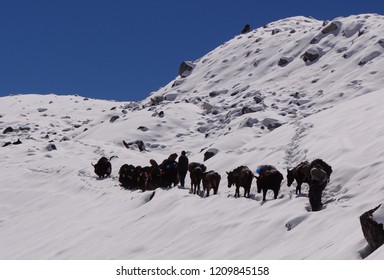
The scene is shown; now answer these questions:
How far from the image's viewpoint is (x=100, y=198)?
20.9 metres

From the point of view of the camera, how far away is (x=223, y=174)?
20.7 meters

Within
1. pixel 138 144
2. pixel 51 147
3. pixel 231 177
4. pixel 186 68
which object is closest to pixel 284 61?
pixel 186 68

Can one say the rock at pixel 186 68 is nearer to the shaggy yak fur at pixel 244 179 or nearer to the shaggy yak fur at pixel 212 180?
the shaggy yak fur at pixel 212 180

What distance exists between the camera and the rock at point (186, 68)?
246 feet

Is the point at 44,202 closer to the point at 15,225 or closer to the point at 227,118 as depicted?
the point at 15,225

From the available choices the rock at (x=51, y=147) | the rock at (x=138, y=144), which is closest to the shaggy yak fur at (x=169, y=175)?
the rock at (x=51, y=147)

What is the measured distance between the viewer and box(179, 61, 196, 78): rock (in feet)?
246

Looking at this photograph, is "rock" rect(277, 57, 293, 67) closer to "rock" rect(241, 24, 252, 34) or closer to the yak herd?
"rock" rect(241, 24, 252, 34)

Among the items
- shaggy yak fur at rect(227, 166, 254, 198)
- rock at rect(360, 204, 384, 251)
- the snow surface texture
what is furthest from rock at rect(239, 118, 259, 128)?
rock at rect(360, 204, 384, 251)

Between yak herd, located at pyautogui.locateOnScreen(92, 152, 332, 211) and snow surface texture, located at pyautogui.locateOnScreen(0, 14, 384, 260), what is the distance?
411 millimetres

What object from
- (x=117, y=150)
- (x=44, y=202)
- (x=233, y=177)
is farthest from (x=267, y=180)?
(x=117, y=150)
